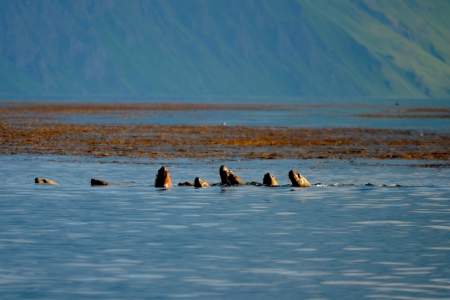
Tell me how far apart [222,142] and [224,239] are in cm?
3645

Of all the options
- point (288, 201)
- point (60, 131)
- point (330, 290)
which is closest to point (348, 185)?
point (288, 201)

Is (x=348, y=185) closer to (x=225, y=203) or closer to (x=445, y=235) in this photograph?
(x=225, y=203)

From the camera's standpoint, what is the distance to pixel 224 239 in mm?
24047

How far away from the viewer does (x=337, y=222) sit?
27172mm

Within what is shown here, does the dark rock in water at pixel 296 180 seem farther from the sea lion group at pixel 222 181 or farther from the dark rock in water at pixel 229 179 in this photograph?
the dark rock in water at pixel 229 179

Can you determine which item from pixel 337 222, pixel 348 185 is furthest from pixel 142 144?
pixel 337 222

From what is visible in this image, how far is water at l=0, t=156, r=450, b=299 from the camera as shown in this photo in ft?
61.9

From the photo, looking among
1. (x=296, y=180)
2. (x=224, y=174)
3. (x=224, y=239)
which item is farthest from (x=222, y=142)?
(x=224, y=239)

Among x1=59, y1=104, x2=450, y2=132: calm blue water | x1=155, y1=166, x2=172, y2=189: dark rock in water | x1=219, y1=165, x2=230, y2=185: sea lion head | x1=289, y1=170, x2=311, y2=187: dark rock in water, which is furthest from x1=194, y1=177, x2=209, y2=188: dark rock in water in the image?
x1=59, y1=104, x2=450, y2=132: calm blue water

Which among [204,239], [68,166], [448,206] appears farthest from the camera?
[68,166]

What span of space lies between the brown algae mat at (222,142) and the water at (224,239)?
1228 centimetres

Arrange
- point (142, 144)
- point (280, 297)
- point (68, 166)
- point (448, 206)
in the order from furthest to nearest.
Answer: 1. point (142, 144)
2. point (68, 166)
3. point (448, 206)
4. point (280, 297)

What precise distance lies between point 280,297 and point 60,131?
2085 inches

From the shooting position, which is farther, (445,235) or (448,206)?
(448,206)
